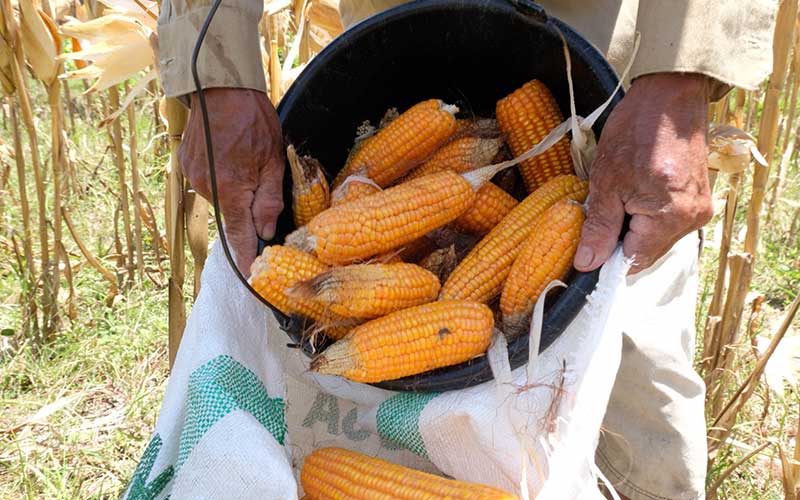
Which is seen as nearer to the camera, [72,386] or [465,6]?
[465,6]

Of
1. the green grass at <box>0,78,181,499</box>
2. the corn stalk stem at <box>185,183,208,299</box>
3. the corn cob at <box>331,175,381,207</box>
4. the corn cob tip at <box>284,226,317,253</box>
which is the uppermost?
the corn cob at <box>331,175,381,207</box>

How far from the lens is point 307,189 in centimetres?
123

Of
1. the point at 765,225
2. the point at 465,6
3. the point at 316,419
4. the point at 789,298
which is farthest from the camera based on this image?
the point at 765,225

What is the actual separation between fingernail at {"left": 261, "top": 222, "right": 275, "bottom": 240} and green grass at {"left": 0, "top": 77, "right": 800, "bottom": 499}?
91 centimetres

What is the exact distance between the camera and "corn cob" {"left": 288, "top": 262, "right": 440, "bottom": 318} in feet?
3.43

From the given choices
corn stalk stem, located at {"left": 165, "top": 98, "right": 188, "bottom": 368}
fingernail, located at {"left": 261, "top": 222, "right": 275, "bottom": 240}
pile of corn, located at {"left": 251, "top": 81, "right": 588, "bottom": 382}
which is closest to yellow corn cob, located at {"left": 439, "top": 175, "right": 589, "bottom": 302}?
pile of corn, located at {"left": 251, "top": 81, "right": 588, "bottom": 382}

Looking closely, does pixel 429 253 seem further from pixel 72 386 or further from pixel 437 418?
pixel 72 386

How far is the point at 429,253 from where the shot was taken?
4.27ft

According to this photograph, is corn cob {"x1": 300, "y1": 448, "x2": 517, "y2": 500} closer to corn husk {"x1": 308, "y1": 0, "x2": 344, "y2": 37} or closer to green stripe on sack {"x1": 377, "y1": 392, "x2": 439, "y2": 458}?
green stripe on sack {"x1": 377, "y1": 392, "x2": 439, "y2": 458}

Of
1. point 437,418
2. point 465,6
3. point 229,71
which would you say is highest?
point 465,6

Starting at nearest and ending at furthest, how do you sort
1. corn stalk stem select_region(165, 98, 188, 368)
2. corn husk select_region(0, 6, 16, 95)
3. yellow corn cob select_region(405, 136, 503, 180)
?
yellow corn cob select_region(405, 136, 503, 180) → corn stalk stem select_region(165, 98, 188, 368) → corn husk select_region(0, 6, 16, 95)

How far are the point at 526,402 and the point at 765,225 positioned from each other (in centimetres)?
235

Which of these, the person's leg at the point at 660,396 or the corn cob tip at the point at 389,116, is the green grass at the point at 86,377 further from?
the person's leg at the point at 660,396

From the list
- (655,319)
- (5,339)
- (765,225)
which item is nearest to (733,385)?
(655,319)
